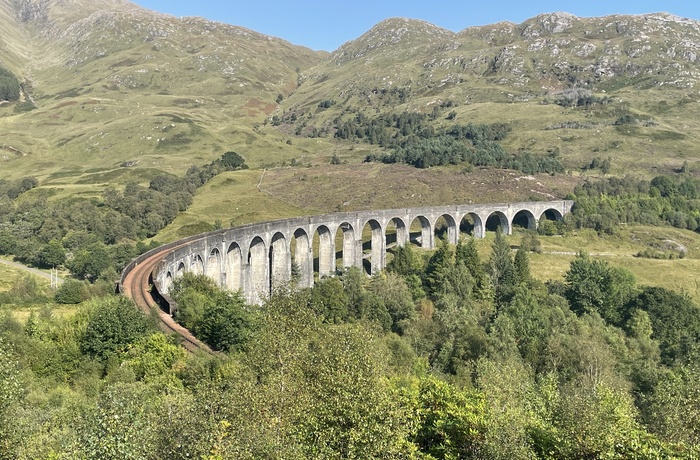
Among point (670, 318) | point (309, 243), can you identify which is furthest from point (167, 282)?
point (670, 318)

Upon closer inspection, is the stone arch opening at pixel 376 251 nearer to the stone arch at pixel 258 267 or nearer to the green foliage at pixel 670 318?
the stone arch at pixel 258 267

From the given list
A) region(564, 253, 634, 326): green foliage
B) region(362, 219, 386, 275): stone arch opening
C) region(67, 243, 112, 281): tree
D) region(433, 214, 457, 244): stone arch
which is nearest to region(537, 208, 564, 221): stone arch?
region(433, 214, 457, 244): stone arch

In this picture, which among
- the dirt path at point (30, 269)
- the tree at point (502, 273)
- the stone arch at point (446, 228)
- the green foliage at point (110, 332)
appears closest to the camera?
the green foliage at point (110, 332)

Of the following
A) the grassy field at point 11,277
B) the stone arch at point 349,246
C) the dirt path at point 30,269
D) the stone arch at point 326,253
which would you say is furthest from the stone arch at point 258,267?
the dirt path at point 30,269

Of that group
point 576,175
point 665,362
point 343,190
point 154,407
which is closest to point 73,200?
point 343,190

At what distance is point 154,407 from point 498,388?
17.0 metres

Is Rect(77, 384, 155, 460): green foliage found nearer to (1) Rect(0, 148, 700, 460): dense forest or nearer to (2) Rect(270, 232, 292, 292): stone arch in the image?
(1) Rect(0, 148, 700, 460): dense forest

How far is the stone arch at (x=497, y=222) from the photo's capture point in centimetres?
11694

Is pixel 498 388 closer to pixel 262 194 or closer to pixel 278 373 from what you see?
pixel 278 373

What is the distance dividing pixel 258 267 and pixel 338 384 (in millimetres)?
58730

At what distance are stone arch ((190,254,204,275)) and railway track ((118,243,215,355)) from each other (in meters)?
4.59

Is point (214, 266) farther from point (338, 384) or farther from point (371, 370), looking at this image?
point (338, 384)

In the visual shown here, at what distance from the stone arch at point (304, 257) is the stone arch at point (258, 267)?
9.26 m

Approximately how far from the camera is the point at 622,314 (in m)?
69.2
